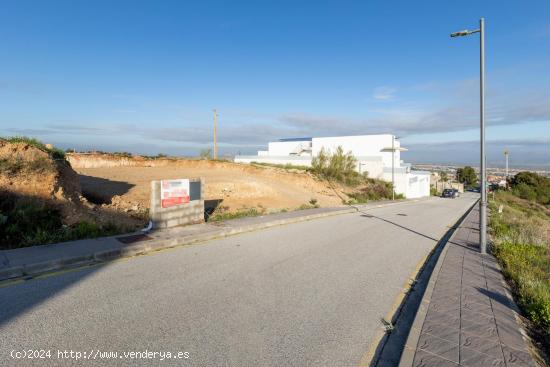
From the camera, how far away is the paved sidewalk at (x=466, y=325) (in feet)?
12.1

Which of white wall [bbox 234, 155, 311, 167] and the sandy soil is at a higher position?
white wall [bbox 234, 155, 311, 167]

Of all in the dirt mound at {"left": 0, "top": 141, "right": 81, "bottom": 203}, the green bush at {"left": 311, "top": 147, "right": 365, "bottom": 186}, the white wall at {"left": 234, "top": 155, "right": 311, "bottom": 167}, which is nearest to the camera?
the dirt mound at {"left": 0, "top": 141, "right": 81, "bottom": 203}

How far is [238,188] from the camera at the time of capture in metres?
23.0

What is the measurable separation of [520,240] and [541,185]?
8408 cm

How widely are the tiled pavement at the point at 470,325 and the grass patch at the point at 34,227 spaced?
Result: 26.7ft

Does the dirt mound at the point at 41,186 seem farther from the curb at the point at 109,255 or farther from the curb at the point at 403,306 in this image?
the curb at the point at 403,306

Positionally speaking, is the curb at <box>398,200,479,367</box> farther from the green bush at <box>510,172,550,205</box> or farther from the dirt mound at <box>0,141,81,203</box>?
the green bush at <box>510,172,550,205</box>

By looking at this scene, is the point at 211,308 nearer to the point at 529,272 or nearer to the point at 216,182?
the point at 529,272

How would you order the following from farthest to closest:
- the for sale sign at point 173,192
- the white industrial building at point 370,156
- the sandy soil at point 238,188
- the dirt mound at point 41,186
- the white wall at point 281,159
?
the white wall at point 281,159, the white industrial building at point 370,156, the sandy soil at point 238,188, the for sale sign at point 173,192, the dirt mound at point 41,186

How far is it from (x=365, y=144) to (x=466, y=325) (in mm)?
56551

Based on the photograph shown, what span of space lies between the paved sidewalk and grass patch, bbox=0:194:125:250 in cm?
803

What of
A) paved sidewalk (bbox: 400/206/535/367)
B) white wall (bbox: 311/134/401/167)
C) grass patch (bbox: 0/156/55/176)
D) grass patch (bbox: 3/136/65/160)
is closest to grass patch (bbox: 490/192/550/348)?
paved sidewalk (bbox: 400/206/535/367)

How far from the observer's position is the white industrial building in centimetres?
4462

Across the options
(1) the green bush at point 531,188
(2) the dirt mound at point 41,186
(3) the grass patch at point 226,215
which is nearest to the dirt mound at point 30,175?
(2) the dirt mound at point 41,186
